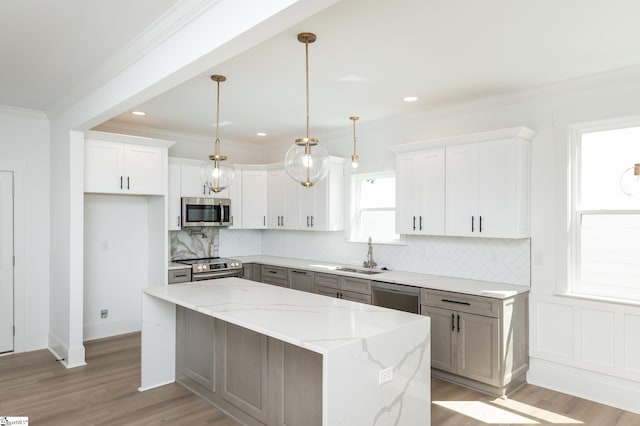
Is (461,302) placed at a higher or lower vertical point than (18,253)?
lower

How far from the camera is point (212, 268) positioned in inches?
223

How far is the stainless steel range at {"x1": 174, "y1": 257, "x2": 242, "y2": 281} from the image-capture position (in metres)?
5.53

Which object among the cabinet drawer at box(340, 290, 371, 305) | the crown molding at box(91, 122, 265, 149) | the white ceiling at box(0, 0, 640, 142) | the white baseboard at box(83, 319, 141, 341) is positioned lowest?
the white baseboard at box(83, 319, 141, 341)

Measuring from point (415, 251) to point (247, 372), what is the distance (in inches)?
99.2

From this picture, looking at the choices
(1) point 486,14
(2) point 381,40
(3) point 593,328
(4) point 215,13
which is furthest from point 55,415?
(3) point 593,328

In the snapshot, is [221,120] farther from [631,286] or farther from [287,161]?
[631,286]

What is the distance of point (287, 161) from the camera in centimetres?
285

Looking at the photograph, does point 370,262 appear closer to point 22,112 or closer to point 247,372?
point 247,372

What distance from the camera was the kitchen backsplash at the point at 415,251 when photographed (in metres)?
4.09

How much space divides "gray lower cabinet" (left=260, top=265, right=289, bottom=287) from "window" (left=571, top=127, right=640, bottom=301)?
328cm

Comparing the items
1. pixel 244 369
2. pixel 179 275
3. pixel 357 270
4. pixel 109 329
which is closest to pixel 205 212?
pixel 179 275

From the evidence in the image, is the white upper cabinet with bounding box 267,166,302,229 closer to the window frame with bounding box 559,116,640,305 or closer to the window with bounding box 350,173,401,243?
the window with bounding box 350,173,401,243

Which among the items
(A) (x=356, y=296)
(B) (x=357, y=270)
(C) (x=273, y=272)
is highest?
(B) (x=357, y=270)

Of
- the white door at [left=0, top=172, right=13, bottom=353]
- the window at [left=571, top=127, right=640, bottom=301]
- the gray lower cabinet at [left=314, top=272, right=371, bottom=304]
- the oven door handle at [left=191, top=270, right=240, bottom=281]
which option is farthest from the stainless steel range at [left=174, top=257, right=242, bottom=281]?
the window at [left=571, top=127, right=640, bottom=301]
